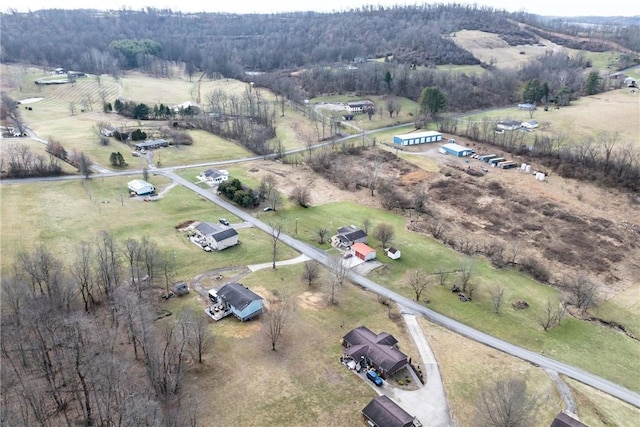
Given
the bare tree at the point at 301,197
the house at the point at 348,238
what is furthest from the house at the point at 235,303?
the bare tree at the point at 301,197

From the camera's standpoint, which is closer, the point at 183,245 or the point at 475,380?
the point at 475,380

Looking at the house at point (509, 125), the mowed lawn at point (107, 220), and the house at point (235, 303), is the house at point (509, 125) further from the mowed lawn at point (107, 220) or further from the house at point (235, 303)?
the house at point (235, 303)

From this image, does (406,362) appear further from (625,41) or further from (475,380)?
(625,41)

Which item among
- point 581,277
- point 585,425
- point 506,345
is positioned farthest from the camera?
point 581,277

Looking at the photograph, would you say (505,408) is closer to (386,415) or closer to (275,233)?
(386,415)

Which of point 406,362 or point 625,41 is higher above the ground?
point 625,41

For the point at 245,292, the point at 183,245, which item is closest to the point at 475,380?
the point at 245,292
